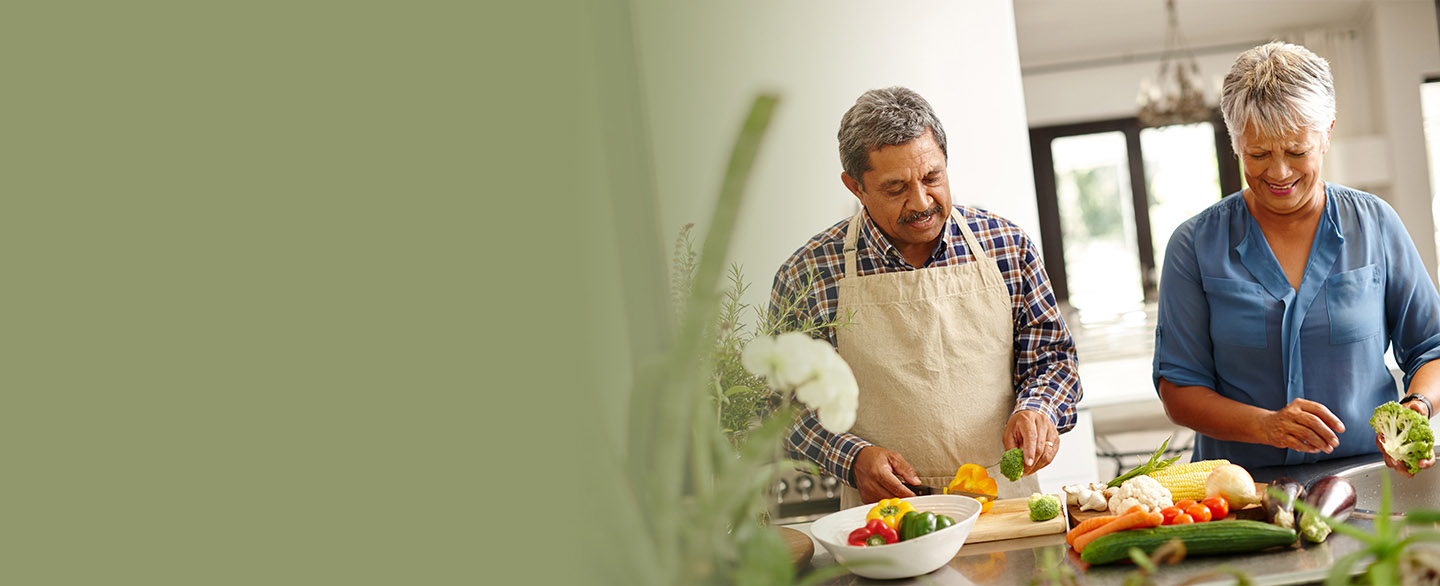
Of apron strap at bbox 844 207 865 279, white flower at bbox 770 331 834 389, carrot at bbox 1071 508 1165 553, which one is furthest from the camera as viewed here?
apron strap at bbox 844 207 865 279

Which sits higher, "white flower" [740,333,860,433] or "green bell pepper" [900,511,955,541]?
"white flower" [740,333,860,433]

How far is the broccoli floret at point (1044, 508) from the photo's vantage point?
1489 mm

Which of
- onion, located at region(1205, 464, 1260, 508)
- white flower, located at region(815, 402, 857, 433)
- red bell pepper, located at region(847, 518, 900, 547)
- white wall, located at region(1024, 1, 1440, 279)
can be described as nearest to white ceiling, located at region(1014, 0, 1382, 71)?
white wall, located at region(1024, 1, 1440, 279)

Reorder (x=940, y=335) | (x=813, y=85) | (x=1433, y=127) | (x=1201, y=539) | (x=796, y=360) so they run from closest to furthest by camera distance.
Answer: (x=796, y=360), (x=1201, y=539), (x=940, y=335), (x=813, y=85), (x=1433, y=127)

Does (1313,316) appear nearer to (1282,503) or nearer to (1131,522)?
(1282,503)

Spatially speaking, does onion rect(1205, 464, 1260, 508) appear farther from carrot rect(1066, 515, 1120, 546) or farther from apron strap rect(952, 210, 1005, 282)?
apron strap rect(952, 210, 1005, 282)

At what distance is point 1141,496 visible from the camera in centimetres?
141

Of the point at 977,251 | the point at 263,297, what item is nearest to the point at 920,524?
the point at 977,251

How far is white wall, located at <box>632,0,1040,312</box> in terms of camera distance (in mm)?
2824

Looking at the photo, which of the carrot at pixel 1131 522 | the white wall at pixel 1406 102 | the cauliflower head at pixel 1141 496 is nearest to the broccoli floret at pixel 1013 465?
the cauliflower head at pixel 1141 496

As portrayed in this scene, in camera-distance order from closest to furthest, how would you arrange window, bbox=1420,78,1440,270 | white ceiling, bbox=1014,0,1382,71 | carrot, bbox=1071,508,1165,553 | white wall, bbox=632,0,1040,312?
carrot, bbox=1071,508,1165,553 < white wall, bbox=632,0,1040,312 < white ceiling, bbox=1014,0,1382,71 < window, bbox=1420,78,1440,270

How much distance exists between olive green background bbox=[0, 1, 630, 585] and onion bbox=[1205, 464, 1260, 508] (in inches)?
44.5

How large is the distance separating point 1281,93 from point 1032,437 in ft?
2.29

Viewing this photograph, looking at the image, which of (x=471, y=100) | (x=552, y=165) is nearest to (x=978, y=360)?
(x=552, y=165)
